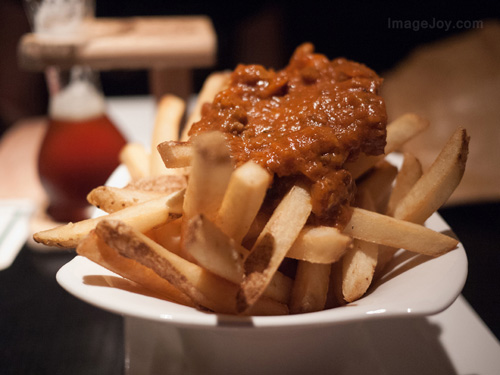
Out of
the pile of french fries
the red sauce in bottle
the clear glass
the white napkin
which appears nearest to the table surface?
the white napkin

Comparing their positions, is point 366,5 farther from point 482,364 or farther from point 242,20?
point 482,364

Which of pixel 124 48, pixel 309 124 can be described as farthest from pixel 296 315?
pixel 124 48

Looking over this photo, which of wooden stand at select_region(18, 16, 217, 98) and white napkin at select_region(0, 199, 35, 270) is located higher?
wooden stand at select_region(18, 16, 217, 98)

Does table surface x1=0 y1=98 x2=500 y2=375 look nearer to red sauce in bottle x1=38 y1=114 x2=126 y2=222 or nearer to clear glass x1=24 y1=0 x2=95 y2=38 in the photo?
red sauce in bottle x1=38 y1=114 x2=126 y2=222

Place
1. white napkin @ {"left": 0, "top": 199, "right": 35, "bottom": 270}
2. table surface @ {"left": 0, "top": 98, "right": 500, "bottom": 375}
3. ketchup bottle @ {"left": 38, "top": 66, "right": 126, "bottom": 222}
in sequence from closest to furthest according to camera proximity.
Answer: table surface @ {"left": 0, "top": 98, "right": 500, "bottom": 375} < white napkin @ {"left": 0, "top": 199, "right": 35, "bottom": 270} < ketchup bottle @ {"left": 38, "top": 66, "right": 126, "bottom": 222}

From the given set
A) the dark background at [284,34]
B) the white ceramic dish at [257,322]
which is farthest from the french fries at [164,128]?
the dark background at [284,34]

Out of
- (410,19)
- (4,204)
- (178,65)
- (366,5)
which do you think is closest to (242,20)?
(366,5)
